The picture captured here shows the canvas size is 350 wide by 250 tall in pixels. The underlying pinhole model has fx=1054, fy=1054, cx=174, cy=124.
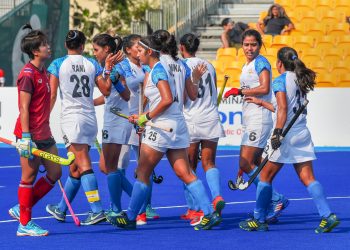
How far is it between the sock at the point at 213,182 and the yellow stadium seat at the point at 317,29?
15.0m

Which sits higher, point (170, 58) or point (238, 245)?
point (170, 58)

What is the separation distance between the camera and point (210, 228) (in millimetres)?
11148

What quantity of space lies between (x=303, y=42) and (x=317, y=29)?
0.92 m

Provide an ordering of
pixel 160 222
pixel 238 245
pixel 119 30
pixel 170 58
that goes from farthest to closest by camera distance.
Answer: pixel 119 30 → pixel 160 222 → pixel 170 58 → pixel 238 245

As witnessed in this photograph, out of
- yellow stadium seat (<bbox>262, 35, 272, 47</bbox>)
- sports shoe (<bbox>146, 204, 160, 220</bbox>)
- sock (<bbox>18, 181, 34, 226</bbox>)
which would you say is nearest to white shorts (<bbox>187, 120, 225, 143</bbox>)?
sports shoe (<bbox>146, 204, 160, 220</bbox>)

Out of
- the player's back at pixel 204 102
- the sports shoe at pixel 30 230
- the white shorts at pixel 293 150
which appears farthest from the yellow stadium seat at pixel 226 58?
the sports shoe at pixel 30 230

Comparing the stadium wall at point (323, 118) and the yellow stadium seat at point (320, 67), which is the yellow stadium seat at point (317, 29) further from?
the stadium wall at point (323, 118)

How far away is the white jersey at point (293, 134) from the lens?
1085 centimetres

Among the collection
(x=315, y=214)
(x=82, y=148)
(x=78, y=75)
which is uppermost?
(x=78, y=75)

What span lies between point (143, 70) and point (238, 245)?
2616mm

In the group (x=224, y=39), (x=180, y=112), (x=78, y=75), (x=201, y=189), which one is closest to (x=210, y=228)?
(x=201, y=189)

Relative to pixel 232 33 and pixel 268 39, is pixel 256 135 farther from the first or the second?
pixel 232 33

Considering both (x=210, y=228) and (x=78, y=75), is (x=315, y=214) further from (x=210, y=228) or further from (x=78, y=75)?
(x=78, y=75)

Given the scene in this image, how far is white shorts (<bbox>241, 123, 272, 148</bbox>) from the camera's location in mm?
11961
